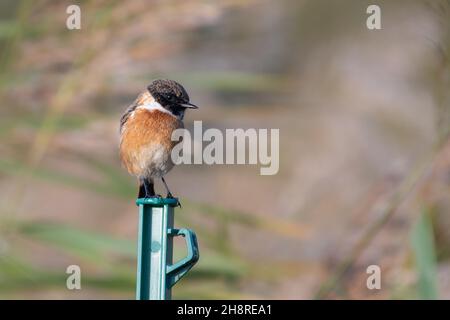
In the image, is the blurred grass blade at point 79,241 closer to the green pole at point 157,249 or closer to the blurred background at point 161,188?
the blurred background at point 161,188

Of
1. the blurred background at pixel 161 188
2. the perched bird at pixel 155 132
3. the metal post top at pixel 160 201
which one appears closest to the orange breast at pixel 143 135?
the perched bird at pixel 155 132

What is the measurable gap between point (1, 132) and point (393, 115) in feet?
9.87

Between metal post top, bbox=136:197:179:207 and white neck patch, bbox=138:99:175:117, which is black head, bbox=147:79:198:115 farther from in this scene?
metal post top, bbox=136:197:179:207

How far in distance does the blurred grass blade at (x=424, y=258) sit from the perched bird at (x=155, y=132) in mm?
970

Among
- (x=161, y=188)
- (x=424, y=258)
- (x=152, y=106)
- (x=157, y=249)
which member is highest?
(x=161, y=188)

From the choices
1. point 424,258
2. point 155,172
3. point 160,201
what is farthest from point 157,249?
point 424,258

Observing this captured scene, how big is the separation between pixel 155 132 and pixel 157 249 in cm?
28

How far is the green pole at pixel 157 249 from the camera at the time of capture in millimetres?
1858

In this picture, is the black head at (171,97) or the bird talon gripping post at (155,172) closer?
the bird talon gripping post at (155,172)

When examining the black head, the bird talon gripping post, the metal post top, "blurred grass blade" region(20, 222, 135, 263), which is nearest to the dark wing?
the bird talon gripping post

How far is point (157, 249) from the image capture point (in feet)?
6.17

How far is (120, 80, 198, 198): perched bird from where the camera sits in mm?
2033

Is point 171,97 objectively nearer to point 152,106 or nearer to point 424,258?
point 152,106

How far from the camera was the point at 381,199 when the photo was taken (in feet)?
9.56
